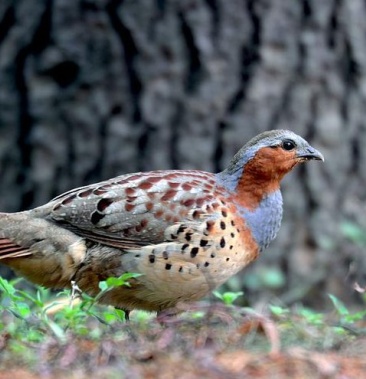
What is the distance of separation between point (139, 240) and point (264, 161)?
1013mm

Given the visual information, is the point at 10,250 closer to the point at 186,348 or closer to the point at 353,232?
the point at 186,348

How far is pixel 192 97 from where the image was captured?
7797 millimetres

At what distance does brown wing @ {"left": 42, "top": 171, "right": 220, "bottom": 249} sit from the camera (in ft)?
19.0

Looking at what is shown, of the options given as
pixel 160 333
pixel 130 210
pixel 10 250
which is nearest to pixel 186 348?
pixel 160 333

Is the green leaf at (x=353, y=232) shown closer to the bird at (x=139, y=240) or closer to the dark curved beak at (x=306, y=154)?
the dark curved beak at (x=306, y=154)

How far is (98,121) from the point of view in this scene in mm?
7766

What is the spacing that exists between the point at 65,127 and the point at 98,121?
0.86 ft

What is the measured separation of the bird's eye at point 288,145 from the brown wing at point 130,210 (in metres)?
0.63

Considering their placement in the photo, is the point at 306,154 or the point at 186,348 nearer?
the point at 186,348

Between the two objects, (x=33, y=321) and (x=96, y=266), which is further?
(x=96, y=266)

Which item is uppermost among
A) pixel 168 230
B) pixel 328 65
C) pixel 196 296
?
pixel 328 65

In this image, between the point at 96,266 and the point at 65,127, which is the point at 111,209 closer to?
the point at 96,266

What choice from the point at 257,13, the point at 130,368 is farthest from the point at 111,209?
the point at 257,13

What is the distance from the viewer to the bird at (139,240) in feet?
18.8
